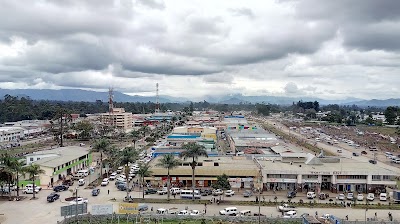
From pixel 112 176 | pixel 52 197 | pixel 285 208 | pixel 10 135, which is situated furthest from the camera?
pixel 10 135

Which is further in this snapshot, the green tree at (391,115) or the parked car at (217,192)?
the green tree at (391,115)

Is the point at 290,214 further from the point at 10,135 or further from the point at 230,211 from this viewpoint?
the point at 10,135

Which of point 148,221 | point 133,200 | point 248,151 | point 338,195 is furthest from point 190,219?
point 248,151

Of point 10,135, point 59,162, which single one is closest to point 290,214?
point 59,162

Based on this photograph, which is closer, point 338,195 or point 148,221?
point 148,221

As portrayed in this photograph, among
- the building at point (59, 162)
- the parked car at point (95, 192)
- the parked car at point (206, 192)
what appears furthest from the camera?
the building at point (59, 162)

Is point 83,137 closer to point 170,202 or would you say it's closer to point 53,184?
point 53,184

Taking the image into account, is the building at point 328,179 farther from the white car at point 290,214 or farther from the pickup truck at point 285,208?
the white car at point 290,214

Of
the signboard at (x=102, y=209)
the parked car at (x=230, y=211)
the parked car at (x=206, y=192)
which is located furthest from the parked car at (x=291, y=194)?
the signboard at (x=102, y=209)
